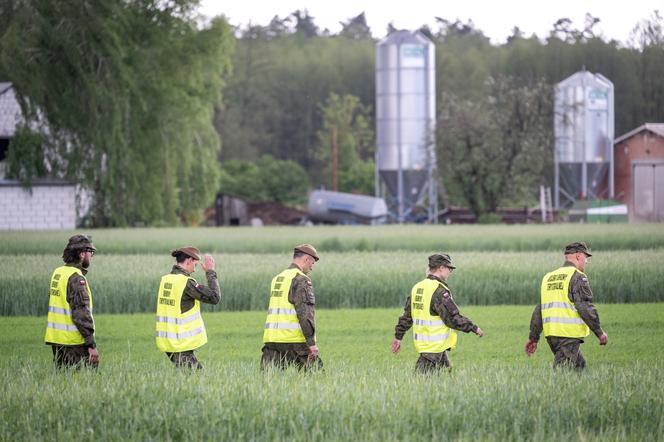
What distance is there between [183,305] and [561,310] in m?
4.31

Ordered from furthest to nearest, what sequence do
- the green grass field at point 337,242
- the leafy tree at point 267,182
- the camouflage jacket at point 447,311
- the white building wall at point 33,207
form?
the leafy tree at point 267,182, the white building wall at point 33,207, the green grass field at point 337,242, the camouflage jacket at point 447,311

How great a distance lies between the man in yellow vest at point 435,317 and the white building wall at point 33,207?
37751 millimetres

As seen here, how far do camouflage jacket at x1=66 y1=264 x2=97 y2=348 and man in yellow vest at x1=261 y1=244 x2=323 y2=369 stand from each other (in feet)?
6.38

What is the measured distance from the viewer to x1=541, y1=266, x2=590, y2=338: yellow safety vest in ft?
44.2

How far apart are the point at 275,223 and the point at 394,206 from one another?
9718 millimetres

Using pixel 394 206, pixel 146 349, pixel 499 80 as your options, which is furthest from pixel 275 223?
pixel 146 349

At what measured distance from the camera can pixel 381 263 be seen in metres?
28.7

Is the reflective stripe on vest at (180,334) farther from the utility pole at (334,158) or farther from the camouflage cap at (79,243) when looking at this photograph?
the utility pole at (334,158)

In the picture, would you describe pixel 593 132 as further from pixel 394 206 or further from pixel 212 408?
pixel 212 408

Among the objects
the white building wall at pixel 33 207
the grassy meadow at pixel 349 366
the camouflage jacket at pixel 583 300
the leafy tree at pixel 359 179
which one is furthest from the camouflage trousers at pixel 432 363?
the leafy tree at pixel 359 179

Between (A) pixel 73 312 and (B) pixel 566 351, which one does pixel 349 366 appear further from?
(A) pixel 73 312

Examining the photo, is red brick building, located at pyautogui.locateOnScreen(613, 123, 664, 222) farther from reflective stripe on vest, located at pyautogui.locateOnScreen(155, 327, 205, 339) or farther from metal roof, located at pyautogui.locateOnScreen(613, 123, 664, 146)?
reflective stripe on vest, located at pyautogui.locateOnScreen(155, 327, 205, 339)

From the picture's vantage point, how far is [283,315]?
13.2 m

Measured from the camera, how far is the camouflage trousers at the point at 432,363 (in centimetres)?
1307
